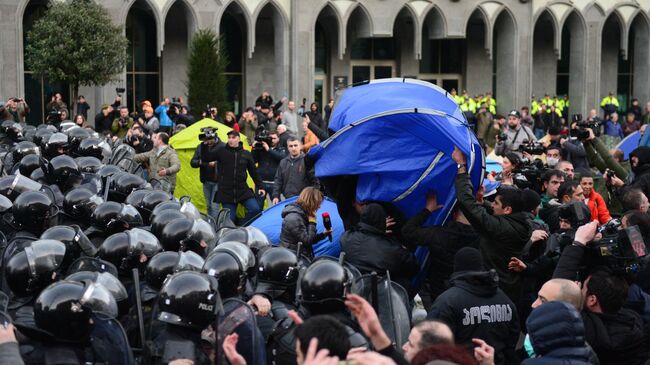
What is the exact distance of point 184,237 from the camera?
7.79 meters

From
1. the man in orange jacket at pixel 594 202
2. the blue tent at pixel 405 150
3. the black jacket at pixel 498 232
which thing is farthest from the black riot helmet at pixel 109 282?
Result: the man in orange jacket at pixel 594 202

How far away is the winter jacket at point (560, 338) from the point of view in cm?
551

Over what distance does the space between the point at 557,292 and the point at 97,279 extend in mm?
2635

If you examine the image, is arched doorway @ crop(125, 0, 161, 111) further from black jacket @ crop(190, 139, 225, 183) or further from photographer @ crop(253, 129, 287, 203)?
black jacket @ crop(190, 139, 225, 183)

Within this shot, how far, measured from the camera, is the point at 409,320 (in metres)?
6.98

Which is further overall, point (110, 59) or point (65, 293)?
point (110, 59)

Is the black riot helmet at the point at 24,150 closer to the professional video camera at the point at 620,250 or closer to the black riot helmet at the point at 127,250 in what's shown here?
the black riot helmet at the point at 127,250

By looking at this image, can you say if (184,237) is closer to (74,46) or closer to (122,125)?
(122,125)

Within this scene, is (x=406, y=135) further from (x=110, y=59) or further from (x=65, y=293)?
(x=110, y=59)

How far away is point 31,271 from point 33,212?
2.35 meters

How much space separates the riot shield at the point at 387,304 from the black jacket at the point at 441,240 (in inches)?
54.0

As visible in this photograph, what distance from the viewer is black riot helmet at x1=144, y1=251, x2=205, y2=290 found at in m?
6.71

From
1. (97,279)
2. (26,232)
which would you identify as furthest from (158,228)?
(97,279)

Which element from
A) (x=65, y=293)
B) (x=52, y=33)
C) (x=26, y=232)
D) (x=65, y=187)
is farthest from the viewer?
(x=52, y=33)
